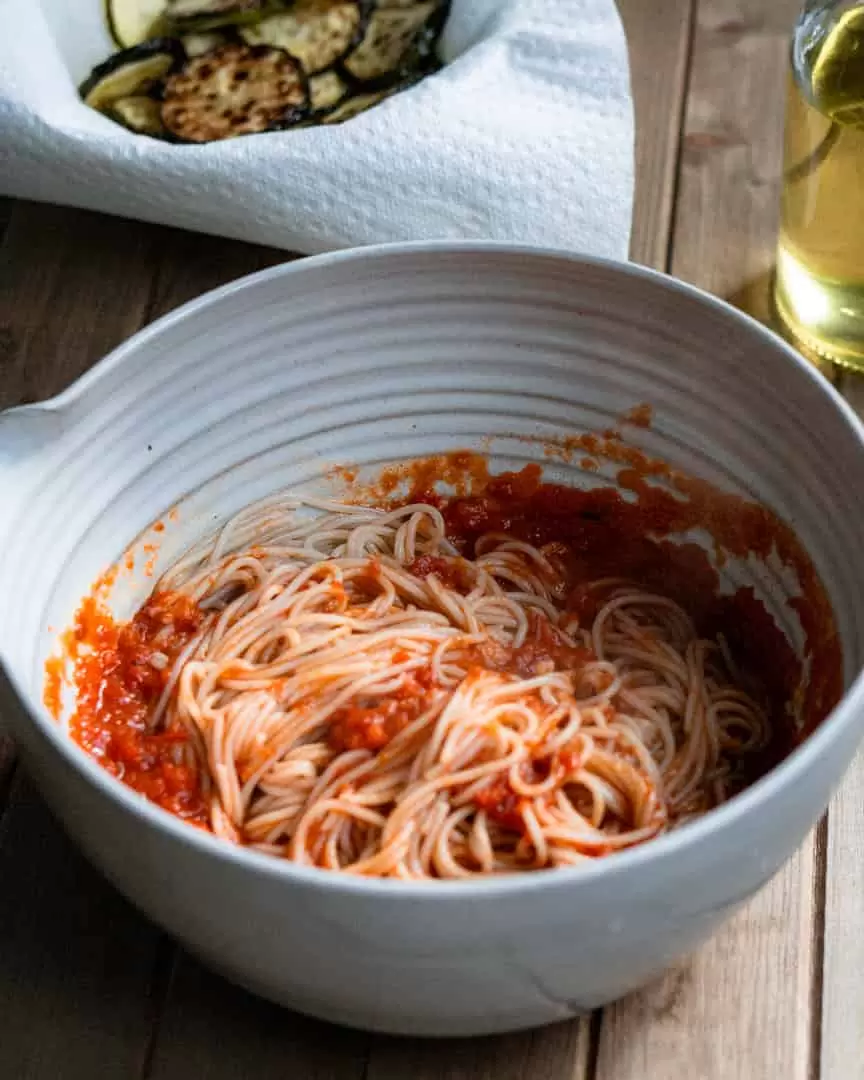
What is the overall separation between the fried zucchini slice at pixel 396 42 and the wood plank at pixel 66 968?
130 cm

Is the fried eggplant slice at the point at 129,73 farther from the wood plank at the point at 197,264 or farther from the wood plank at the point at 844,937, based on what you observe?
the wood plank at the point at 844,937

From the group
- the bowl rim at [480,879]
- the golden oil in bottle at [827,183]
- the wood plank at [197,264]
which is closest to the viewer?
the bowl rim at [480,879]

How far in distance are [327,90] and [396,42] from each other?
140 millimetres

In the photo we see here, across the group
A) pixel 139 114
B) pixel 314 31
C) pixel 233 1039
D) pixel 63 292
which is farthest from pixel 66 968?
pixel 314 31

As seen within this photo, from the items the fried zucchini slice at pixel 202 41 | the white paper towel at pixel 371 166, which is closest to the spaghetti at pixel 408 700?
the white paper towel at pixel 371 166

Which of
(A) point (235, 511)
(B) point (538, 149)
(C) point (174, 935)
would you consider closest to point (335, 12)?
(B) point (538, 149)

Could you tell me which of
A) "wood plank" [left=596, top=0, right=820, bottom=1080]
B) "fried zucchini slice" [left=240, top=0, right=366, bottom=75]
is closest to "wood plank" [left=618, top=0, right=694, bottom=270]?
"fried zucchini slice" [left=240, top=0, right=366, bottom=75]

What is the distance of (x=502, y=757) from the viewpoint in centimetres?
138

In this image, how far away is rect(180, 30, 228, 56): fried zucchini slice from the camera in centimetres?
228

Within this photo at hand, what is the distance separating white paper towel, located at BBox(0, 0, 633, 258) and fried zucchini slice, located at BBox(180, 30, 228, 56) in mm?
247

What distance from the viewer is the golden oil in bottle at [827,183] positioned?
6.01 feet

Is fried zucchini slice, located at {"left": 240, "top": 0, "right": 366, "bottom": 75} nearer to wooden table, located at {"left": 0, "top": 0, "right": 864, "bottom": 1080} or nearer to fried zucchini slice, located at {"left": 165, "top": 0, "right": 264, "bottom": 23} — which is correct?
fried zucchini slice, located at {"left": 165, "top": 0, "right": 264, "bottom": 23}

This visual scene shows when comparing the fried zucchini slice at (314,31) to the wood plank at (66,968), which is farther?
the fried zucchini slice at (314,31)

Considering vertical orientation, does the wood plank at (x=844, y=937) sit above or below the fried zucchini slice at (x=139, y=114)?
below
